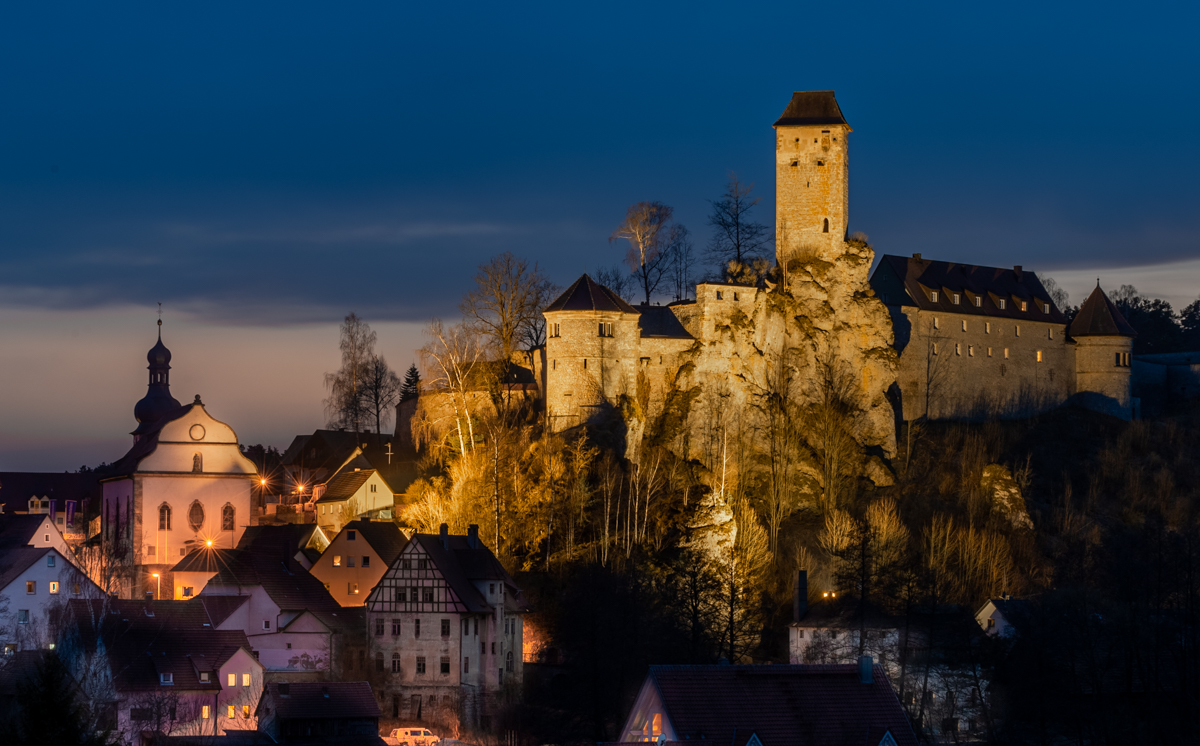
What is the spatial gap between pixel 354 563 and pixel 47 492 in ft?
111

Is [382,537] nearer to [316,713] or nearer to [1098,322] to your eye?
[316,713]

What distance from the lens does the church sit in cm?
6525

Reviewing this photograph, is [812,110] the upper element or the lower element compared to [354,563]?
upper

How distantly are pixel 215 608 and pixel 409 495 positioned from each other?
12.8 metres

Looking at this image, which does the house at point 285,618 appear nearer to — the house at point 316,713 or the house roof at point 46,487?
the house at point 316,713

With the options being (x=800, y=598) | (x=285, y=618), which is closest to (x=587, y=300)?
(x=800, y=598)

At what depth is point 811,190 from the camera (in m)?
75.1

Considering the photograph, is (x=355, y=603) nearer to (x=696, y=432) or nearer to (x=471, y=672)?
(x=471, y=672)

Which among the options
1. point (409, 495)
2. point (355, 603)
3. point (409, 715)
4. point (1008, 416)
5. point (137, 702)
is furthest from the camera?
point (1008, 416)

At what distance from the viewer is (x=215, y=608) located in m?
55.0

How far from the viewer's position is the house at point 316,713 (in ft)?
157

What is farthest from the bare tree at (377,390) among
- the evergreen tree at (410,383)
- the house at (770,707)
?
the house at (770,707)

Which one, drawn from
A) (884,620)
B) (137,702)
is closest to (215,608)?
(137,702)

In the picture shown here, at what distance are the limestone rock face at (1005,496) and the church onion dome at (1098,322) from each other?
17249 millimetres
